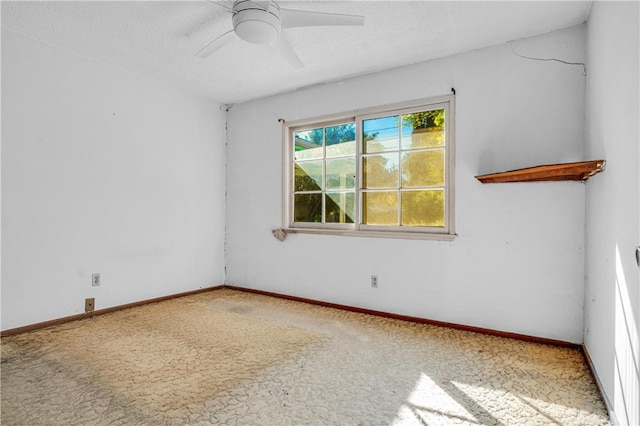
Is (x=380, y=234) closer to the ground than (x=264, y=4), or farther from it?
closer to the ground

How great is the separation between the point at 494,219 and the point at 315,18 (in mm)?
1999

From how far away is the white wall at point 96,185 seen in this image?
259 cm

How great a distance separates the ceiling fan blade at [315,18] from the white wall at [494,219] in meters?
1.25

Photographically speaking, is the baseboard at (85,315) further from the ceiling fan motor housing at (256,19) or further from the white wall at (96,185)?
the ceiling fan motor housing at (256,19)

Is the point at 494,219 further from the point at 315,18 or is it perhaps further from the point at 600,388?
the point at 315,18

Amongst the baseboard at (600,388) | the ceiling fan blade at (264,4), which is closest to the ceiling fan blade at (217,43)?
the ceiling fan blade at (264,4)

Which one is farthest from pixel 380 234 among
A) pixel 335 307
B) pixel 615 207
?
pixel 615 207

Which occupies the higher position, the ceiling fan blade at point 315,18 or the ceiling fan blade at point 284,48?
the ceiling fan blade at point 315,18

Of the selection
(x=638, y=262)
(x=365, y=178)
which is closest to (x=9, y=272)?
(x=365, y=178)

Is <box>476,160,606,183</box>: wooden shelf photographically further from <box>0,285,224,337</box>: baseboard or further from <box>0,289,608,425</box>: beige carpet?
<box>0,285,224,337</box>: baseboard

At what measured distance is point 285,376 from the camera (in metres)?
1.95

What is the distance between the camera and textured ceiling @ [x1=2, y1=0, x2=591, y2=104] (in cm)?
222

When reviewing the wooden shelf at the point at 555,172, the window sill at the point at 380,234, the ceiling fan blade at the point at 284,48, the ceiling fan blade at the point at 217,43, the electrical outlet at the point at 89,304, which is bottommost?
the electrical outlet at the point at 89,304

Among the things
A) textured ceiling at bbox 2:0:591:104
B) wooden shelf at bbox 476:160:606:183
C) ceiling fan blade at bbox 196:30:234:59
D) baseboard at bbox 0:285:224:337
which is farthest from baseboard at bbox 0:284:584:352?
ceiling fan blade at bbox 196:30:234:59
